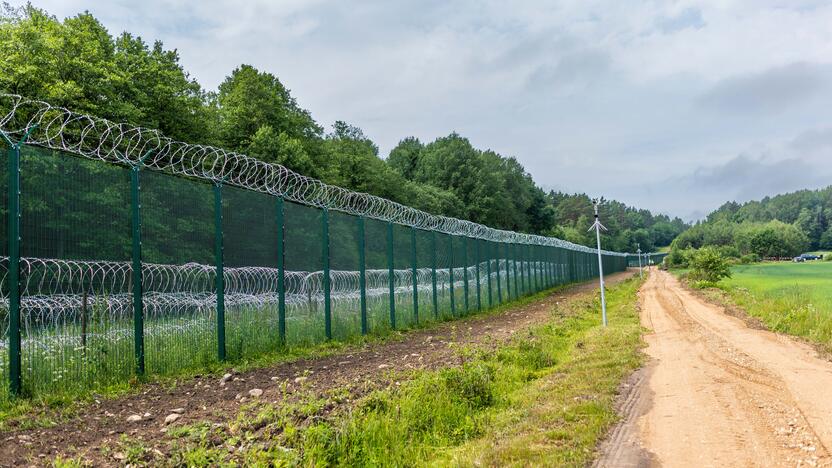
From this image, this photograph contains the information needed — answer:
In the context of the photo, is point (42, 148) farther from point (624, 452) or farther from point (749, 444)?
point (749, 444)

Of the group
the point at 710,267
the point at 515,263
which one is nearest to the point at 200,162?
the point at 515,263

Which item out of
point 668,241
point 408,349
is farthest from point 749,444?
point 668,241

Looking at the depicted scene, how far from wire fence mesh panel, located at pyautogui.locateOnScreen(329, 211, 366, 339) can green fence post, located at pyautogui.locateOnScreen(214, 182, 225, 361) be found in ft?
9.55

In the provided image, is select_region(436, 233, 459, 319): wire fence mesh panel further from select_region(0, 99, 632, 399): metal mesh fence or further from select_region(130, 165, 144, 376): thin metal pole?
select_region(130, 165, 144, 376): thin metal pole

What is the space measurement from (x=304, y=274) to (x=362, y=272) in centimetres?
188

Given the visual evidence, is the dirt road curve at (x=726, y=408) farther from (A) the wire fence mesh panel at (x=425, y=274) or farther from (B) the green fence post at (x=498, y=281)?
(B) the green fence post at (x=498, y=281)

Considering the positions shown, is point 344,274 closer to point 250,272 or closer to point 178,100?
point 250,272

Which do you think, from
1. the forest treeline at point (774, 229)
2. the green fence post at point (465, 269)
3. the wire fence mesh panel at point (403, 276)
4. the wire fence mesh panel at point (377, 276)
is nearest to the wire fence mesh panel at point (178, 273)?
the wire fence mesh panel at point (377, 276)

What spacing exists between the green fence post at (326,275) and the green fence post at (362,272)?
1.13 metres

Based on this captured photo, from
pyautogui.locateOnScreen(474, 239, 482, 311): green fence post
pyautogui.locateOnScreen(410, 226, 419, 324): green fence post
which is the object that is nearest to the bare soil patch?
pyautogui.locateOnScreen(410, 226, 419, 324): green fence post

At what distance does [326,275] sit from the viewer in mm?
10391

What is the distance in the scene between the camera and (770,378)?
779 centimetres

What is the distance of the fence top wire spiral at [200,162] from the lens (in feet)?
20.3

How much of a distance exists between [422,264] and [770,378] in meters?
8.44
